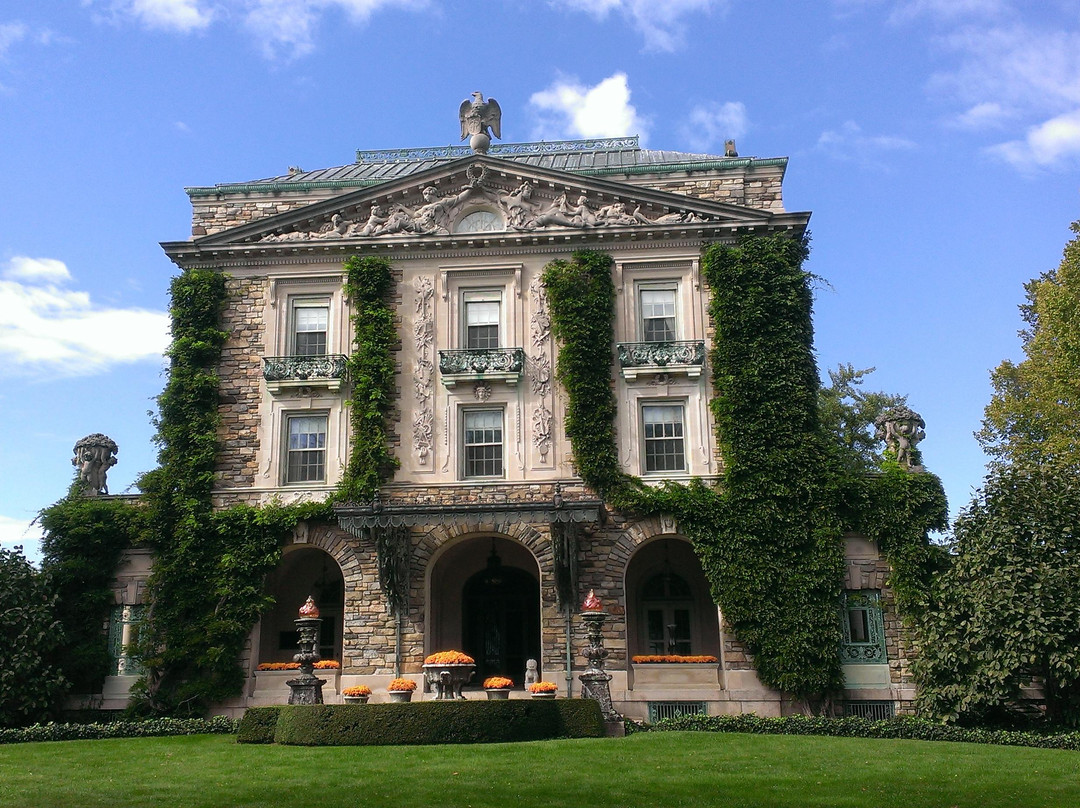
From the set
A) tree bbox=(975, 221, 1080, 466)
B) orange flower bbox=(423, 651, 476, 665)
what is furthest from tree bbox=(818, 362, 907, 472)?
orange flower bbox=(423, 651, 476, 665)

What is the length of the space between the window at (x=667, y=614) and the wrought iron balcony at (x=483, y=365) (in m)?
6.25

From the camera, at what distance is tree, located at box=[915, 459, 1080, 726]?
2014 cm

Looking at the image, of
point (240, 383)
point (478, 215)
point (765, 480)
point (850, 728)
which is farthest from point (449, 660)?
point (478, 215)

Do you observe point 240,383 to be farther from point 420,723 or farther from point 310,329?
point 420,723

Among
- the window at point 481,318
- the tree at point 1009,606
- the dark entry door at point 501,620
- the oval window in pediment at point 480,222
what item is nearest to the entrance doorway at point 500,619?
the dark entry door at point 501,620

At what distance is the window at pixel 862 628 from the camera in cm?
2361

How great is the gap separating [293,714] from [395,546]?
577 cm

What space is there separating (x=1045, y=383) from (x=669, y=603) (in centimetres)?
1146

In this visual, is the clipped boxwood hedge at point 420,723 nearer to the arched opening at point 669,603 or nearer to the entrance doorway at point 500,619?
the entrance doorway at point 500,619

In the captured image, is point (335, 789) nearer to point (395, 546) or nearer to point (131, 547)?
point (395, 546)

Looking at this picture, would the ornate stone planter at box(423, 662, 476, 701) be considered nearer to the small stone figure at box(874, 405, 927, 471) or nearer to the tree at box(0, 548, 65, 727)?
the tree at box(0, 548, 65, 727)

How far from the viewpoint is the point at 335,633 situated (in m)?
26.4

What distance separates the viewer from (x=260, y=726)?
19.1 metres

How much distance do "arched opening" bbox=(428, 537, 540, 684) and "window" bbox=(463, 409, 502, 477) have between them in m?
1.88
